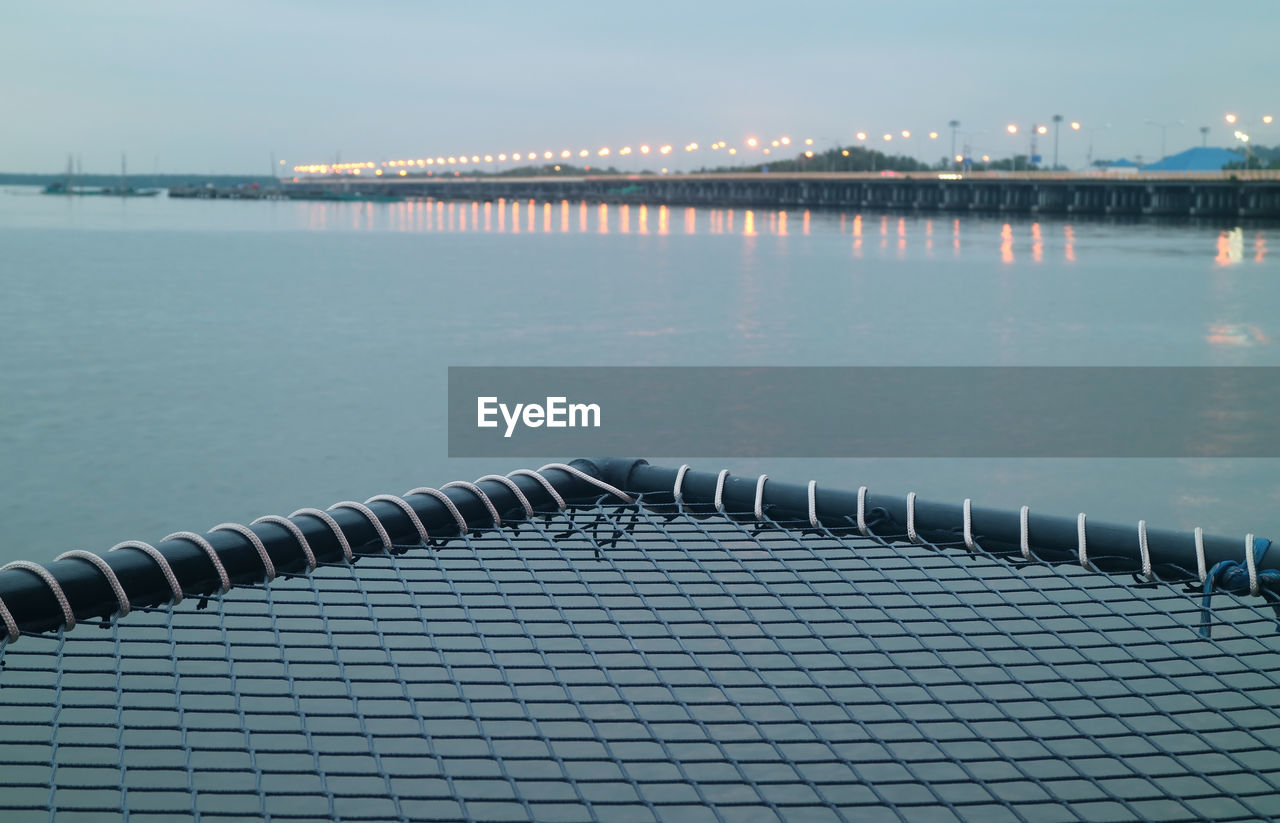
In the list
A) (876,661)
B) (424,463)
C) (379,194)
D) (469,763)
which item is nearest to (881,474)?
(424,463)

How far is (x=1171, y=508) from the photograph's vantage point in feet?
28.0

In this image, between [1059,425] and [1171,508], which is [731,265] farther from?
[1171,508]

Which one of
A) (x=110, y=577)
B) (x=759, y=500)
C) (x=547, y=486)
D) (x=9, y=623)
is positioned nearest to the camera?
(x=9, y=623)

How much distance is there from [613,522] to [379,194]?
485 ft

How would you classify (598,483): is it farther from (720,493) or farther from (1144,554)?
(1144,554)

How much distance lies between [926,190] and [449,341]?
244 feet

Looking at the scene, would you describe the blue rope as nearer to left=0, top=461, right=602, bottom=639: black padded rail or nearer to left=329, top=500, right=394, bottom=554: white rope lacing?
left=0, top=461, right=602, bottom=639: black padded rail

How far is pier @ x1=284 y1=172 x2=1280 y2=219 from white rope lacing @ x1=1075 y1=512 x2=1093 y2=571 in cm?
6642

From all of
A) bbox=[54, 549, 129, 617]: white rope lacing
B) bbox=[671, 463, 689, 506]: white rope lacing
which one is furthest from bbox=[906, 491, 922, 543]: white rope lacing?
bbox=[54, 549, 129, 617]: white rope lacing

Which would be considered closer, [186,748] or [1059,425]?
[186,748]

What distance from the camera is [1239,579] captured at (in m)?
2.85

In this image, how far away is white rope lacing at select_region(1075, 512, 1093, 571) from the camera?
2967 millimetres

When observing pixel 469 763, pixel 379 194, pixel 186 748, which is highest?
pixel 379 194

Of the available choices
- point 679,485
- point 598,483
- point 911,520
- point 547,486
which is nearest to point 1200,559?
point 911,520
